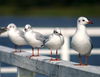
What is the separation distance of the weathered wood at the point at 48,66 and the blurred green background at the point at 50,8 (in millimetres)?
42541

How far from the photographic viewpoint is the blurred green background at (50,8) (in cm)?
4812

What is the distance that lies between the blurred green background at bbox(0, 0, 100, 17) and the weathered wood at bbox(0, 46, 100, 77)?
140ft

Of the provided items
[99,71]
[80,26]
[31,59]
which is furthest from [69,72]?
[31,59]

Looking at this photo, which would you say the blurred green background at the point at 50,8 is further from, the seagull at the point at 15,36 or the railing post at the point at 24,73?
the railing post at the point at 24,73

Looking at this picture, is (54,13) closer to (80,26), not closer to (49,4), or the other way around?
(49,4)

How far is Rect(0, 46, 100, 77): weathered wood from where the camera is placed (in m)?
2.91

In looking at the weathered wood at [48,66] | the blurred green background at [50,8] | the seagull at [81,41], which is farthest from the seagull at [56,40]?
the blurred green background at [50,8]

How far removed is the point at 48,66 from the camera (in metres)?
3.52

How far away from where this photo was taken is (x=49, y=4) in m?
49.2

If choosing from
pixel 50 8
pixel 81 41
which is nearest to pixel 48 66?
pixel 81 41

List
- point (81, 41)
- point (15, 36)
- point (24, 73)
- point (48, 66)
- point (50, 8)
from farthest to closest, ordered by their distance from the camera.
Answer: point (50, 8) → point (15, 36) → point (24, 73) → point (48, 66) → point (81, 41)

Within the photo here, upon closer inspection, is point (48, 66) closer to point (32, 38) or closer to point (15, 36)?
point (32, 38)

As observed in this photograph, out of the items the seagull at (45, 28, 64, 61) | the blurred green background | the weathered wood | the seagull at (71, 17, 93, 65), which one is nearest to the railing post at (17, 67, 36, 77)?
the weathered wood

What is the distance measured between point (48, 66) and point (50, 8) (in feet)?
148
